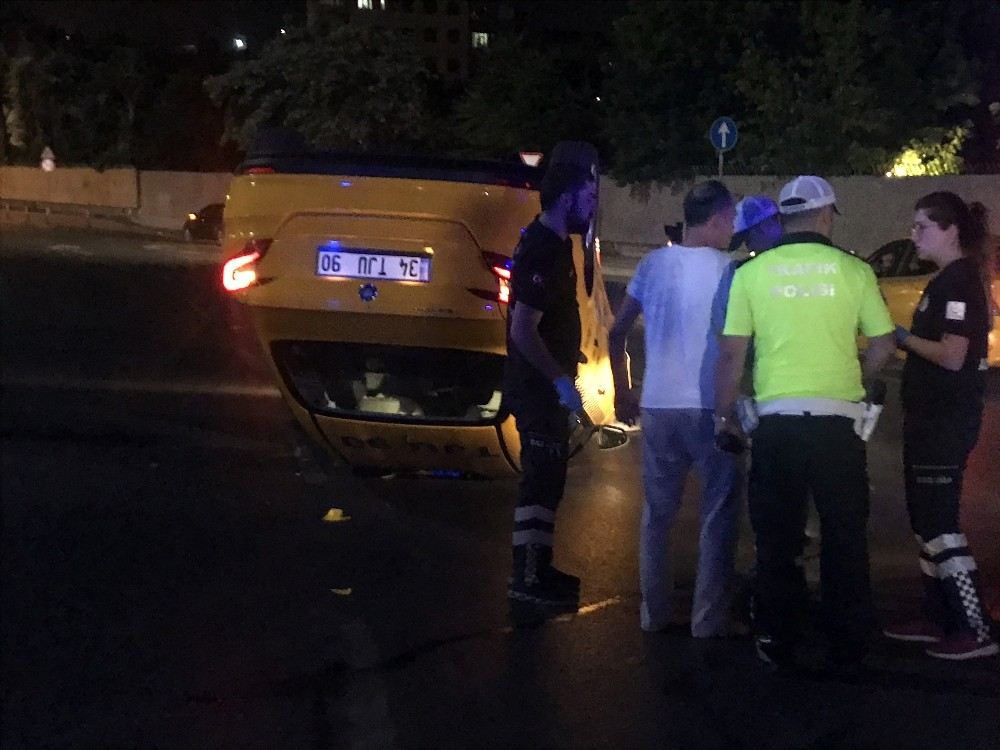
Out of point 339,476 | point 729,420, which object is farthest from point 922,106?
point 729,420

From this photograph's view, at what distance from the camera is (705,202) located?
486cm

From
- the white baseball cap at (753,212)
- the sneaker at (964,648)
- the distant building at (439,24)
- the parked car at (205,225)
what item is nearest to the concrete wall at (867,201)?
the parked car at (205,225)

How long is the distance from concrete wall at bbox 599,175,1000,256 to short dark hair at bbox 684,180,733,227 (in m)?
18.0

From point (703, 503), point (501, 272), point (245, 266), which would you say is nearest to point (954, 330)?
point (703, 503)

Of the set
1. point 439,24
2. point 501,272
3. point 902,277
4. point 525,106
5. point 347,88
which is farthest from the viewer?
point 439,24

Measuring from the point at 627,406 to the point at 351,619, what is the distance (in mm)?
1388

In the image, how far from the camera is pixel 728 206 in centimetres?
490

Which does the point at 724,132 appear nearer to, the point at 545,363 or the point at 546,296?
the point at 546,296

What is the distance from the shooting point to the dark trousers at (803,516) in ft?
14.8

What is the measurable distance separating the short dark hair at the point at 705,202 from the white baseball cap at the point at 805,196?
0.82 feet

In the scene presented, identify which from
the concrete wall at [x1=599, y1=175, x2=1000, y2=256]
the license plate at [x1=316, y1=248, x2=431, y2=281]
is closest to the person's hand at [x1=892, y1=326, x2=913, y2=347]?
the license plate at [x1=316, y1=248, x2=431, y2=281]

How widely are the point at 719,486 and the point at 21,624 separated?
274cm

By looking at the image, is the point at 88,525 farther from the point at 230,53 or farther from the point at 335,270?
the point at 230,53

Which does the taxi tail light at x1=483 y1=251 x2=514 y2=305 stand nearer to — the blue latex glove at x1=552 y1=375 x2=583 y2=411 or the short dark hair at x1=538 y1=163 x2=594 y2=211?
the short dark hair at x1=538 y1=163 x2=594 y2=211
